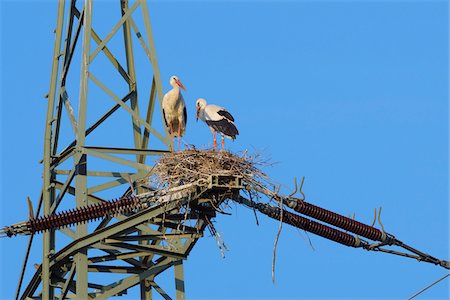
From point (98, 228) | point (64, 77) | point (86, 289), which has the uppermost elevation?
point (64, 77)

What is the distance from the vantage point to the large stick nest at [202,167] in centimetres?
2897

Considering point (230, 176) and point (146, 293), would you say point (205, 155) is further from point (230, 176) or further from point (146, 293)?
point (146, 293)

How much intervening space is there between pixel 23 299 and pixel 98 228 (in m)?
1.87

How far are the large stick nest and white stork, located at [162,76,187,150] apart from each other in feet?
10.6

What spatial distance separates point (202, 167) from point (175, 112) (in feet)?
13.7

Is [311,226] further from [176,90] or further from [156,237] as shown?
[176,90]

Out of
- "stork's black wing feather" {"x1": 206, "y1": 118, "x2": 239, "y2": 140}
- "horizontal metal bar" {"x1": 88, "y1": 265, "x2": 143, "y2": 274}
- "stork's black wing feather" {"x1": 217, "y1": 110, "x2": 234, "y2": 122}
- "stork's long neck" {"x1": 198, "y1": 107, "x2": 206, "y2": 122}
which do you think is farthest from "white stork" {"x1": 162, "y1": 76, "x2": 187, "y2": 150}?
"horizontal metal bar" {"x1": 88, "y1": 265, "x2": 143, "y2": 274}

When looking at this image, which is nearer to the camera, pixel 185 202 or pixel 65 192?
pixel 185 202

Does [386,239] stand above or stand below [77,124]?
below

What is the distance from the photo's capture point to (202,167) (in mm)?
29219

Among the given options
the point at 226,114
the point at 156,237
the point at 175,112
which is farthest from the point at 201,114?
the point at 156,237

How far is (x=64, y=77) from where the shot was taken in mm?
32812

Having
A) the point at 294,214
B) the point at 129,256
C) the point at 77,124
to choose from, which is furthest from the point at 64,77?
the point at 294,214

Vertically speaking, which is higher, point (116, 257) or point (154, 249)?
point (116, 257)
